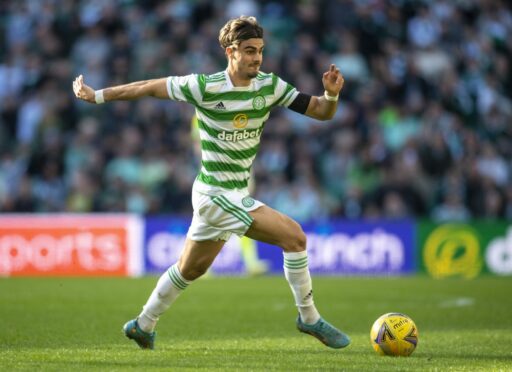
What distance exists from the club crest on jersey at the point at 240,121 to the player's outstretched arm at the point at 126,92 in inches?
20.5

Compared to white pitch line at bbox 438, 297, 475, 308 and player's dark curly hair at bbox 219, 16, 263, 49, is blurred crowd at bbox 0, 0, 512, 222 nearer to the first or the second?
white pitch line at bbox 438, 297, 475, 308

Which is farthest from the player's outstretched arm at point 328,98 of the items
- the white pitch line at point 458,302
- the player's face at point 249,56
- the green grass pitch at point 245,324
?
the white pitch line at point 458,302

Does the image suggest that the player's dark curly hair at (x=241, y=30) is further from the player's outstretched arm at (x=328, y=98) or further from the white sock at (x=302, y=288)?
the white sock at (x=302, y=288)

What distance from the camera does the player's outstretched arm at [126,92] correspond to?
7.43 meters

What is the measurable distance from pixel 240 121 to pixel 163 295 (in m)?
1.41

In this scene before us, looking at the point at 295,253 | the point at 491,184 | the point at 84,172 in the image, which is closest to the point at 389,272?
the point at 491,184

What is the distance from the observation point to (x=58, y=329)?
9375 mm

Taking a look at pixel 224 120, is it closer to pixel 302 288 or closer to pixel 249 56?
pixel 249 56

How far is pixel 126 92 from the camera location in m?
7.43

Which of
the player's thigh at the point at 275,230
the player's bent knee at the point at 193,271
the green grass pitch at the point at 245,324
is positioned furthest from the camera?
the player's bent knee at the point at 193,271

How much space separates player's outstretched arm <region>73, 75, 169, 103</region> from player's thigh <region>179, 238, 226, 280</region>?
43.3 inches

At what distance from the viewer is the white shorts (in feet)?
24.4

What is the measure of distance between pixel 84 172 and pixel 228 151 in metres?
11.8

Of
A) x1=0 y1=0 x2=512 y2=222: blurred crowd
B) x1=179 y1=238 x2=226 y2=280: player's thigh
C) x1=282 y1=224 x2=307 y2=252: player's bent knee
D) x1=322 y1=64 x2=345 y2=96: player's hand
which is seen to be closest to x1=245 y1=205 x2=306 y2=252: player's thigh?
x1=282 y1=224 x2=307 y2=252: player's bent knee
